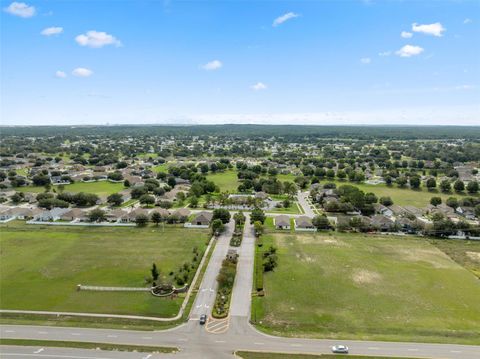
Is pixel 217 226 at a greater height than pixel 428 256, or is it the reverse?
pixel 217 226

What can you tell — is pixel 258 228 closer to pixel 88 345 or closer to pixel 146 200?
pixel 146 200

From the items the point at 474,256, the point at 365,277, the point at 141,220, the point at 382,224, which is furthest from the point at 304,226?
the point at 141,220

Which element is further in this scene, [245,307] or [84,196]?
[84,196]

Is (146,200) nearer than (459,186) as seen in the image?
Yes

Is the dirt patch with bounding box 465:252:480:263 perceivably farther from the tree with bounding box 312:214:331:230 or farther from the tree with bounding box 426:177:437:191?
the tree with bounding box 426:177:437:191

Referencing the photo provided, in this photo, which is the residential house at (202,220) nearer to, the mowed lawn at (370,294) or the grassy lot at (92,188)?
the mowed lawn at (370,294)

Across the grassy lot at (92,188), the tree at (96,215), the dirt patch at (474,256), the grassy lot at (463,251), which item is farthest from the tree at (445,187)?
the grassy lot at (92,188)

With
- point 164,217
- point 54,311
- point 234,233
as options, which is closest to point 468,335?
point 234,233

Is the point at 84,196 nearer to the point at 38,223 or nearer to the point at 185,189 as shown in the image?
the point at 38,223
